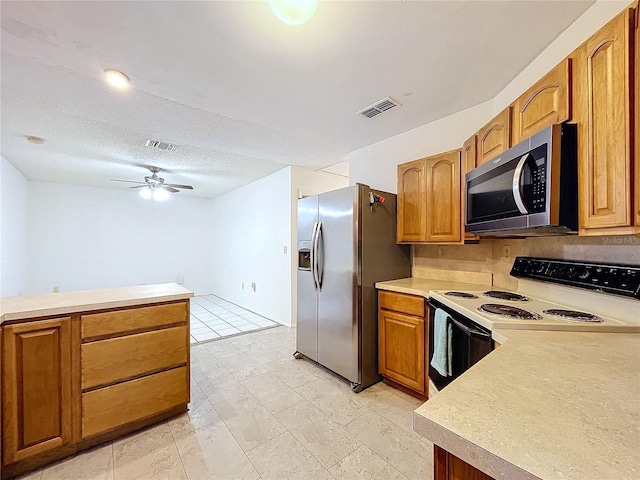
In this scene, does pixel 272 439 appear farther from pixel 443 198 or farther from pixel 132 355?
pixel 443 198

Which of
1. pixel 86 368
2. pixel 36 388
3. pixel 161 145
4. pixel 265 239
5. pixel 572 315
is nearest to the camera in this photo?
pixel 572 315

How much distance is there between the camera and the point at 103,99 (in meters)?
2.18

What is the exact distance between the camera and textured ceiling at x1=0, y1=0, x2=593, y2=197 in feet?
4.59

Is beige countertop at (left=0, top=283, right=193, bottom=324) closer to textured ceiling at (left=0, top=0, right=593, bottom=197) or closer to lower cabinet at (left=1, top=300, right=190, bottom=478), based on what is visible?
lower cabinet at (left=1, top=300, right=190, bottom=478)

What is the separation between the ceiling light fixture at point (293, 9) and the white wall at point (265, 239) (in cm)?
286

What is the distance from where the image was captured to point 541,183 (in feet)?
4.21

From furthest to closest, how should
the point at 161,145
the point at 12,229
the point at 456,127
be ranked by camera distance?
the point at 12,229 → the point at 161,145 → the point at 456,127

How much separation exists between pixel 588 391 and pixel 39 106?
374cm

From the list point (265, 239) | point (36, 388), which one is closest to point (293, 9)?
point (36, 388)

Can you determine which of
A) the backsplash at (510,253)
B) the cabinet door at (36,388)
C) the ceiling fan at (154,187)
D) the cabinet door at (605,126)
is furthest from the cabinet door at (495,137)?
the ceiling fan at (154,187)

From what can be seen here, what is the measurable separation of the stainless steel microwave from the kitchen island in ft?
7.02

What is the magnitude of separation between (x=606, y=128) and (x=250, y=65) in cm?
187

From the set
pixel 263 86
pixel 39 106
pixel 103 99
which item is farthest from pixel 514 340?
pixel 39 106

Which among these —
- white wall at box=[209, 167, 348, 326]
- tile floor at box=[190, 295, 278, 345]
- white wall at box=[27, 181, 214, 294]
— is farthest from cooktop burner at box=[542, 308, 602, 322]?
white wall at box=[27, 181, 214, 294]
